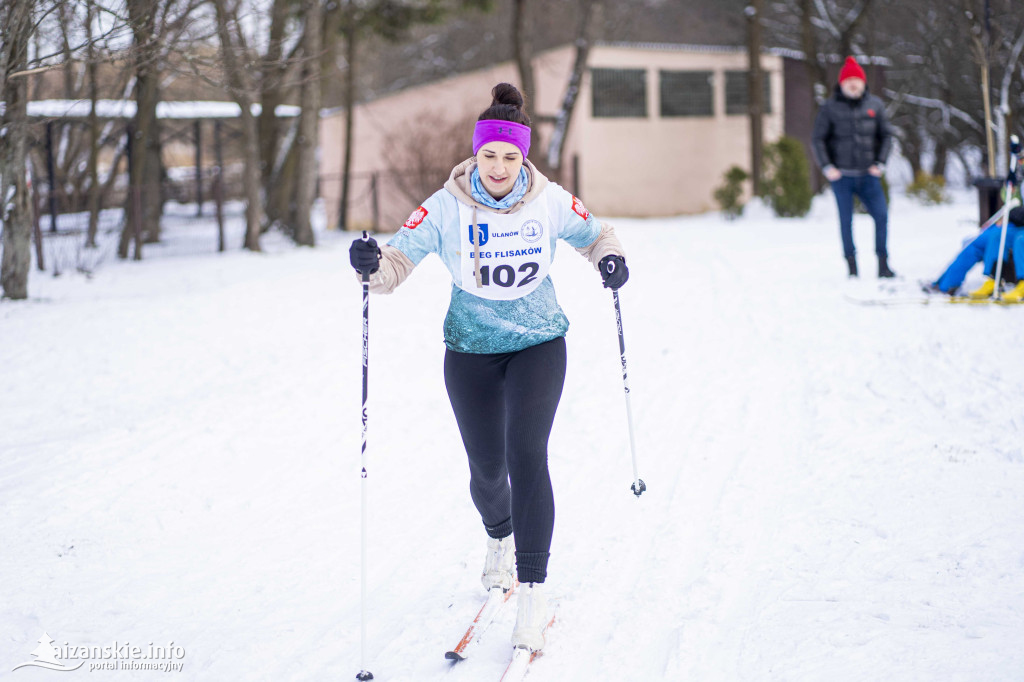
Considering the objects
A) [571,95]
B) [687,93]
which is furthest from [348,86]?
[687,93]

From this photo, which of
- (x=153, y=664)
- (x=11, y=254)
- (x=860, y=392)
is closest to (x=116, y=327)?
(x=11, y=254)

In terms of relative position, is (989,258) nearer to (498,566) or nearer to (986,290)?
(986,290)

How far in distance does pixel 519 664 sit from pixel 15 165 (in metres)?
8.66

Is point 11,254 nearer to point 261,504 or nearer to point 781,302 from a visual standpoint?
point 261,504

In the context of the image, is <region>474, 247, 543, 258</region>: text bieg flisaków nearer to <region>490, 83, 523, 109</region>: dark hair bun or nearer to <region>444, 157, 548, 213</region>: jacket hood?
<region>444, 157, 548, 213</region>: jacket hood

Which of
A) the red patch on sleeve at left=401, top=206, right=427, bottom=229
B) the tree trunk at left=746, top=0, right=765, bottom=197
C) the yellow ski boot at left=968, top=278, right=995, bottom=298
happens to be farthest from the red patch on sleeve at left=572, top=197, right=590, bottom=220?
the tree trunk at left=746, top=0, right=765, bottom=197

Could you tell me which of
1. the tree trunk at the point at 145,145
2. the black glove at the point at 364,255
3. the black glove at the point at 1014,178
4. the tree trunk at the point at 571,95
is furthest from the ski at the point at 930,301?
the tree trunk at the point at 571,95

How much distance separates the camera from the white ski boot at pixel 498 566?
146 inches

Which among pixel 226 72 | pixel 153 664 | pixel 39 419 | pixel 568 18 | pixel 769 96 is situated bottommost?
pixel 153 664

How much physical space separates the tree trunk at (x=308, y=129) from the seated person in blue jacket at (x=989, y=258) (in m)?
10.4

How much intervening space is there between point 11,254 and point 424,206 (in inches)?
337

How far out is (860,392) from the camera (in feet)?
20.0

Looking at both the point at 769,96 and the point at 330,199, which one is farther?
the point at 330,199

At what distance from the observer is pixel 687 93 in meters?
23.1
